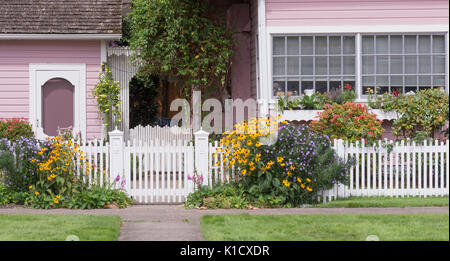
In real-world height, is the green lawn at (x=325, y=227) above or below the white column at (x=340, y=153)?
below

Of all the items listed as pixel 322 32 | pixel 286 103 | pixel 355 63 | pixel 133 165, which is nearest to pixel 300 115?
pixel 286 103

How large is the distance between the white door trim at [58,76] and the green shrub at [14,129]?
0.47 m

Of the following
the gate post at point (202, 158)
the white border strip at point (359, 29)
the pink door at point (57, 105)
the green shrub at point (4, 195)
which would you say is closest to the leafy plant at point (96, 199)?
the green shrub at point (4, 195)

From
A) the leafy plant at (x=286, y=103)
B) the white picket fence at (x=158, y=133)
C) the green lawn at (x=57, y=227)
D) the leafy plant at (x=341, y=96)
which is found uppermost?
the leafy plant at (x=341, y=96)

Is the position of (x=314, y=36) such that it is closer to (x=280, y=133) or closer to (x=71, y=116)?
(x=280, y=133)

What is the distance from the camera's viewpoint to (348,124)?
13633 millimetres

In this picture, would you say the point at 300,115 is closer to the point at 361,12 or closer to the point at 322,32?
the point at 322,32

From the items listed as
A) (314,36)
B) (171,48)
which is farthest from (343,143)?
(171,48)

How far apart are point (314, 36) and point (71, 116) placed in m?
6.35

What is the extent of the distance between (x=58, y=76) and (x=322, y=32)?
21.6ft

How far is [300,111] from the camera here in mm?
14367

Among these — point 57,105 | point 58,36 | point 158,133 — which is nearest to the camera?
point 58,36

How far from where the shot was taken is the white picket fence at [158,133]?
61.4ft

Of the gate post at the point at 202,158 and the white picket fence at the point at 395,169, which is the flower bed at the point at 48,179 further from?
the white picket fence at the point at 395,169
